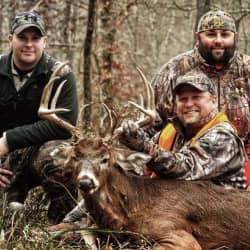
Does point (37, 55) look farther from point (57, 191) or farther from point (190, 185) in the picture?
point (190, 185)

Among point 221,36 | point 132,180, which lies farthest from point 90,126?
point 132,180

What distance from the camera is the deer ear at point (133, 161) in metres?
6.66

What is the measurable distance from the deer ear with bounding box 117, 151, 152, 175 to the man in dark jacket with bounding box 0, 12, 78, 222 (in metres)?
1.20

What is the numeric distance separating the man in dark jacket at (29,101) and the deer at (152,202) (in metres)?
1.06

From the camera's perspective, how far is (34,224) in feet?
23.3

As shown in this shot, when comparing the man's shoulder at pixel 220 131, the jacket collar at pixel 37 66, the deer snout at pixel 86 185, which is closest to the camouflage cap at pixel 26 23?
the jacket collar at pixel 37 66

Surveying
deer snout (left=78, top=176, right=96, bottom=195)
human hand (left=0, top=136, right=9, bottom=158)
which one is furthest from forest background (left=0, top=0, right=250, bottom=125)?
deer snout (left=78, top=176, right=96, bottom=195)

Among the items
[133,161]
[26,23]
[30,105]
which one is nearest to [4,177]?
[30,105]

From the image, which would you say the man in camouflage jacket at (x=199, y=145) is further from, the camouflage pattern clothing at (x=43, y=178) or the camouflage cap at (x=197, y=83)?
the camouflage pattern clothing at (x=43, y=178)

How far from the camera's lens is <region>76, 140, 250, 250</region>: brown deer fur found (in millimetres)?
6504

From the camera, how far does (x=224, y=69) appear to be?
899 centimetres

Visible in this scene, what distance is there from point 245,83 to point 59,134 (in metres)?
2.20

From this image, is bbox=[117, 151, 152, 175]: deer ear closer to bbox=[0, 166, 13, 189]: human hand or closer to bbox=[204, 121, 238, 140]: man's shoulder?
bbox=[204, 121, 238, 140]: man's shoulder

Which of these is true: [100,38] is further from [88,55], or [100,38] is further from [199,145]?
[199,145]
